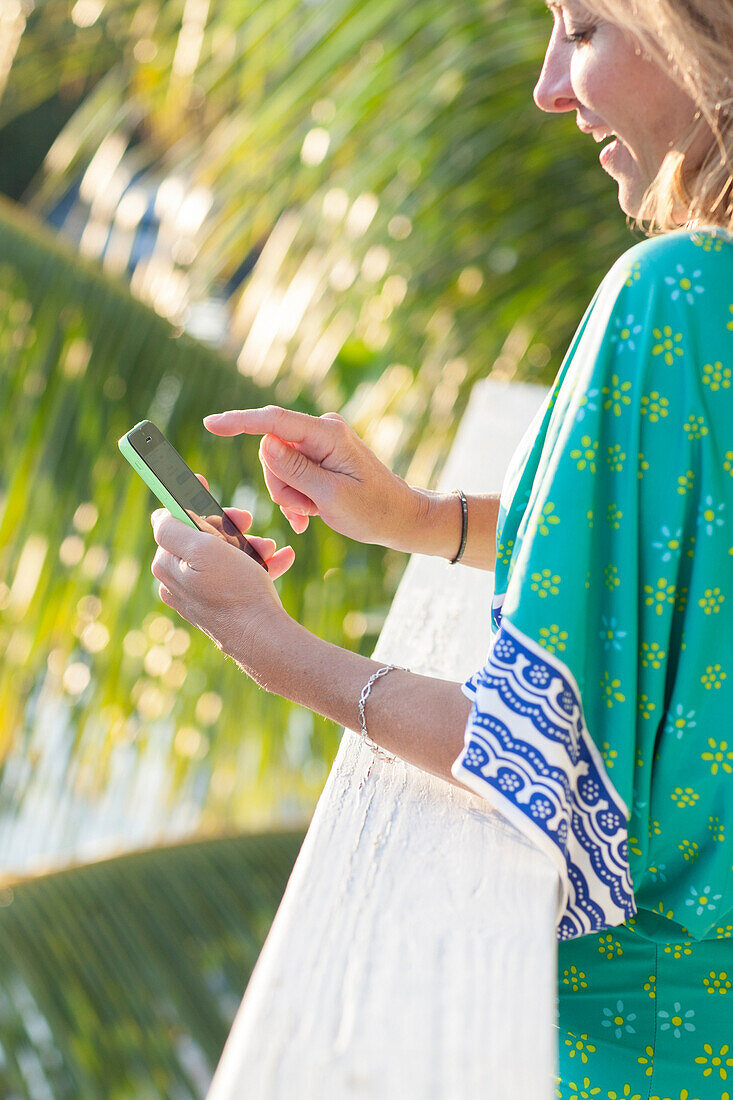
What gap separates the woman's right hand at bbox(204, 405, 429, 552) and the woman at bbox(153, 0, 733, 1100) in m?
0.22

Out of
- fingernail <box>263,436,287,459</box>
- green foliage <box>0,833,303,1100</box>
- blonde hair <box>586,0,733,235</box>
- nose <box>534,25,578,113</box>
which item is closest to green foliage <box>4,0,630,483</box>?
green foliage <box>0,833,303,1100</box>

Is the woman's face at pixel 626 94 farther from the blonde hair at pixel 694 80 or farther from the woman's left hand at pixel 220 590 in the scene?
the woman's left hand at pixel 220 590

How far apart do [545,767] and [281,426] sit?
1.40ft

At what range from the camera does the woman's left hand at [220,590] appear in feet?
2.37

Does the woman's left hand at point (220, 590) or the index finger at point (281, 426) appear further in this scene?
the index finger at point (281, 426)

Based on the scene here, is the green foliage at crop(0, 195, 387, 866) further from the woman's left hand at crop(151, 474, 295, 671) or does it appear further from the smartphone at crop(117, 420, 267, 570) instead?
the woman's left hand at crop(151, 474, 295, 671)

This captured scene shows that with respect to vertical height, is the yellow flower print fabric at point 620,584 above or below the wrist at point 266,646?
above

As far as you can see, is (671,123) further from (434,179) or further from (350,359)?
(350,359)

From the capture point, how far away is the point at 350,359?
2.40 metres

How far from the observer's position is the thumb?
35.4 inches

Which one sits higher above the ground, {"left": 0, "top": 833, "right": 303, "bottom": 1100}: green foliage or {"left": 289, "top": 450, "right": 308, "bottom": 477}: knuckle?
{"left": 289, "top": 450, "right": 308, "bottom": 477}: knuckle

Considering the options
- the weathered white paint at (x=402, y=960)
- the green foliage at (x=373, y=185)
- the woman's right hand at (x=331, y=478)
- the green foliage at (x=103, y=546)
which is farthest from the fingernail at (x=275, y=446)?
the green foliage at (x=373, y=185)

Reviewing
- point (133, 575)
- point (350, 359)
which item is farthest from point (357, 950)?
point (350, 359)

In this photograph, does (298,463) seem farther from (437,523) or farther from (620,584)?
(620,584)
